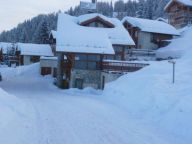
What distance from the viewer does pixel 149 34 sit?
53938 millimetres

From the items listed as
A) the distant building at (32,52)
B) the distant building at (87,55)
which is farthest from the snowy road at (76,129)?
the distant building at (32,52)

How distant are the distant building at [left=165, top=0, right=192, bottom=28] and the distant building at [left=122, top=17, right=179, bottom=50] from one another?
10.5 m

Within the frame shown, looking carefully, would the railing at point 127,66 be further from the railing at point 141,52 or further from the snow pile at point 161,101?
the railing at point 141,52

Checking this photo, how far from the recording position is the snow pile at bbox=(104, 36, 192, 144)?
45.8ft

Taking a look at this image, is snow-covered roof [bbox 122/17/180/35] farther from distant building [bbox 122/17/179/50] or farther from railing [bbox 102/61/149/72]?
railing [bbox 102/61/149/72]

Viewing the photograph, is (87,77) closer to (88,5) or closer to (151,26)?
(88,5)

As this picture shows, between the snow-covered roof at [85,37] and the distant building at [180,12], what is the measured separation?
1958 cm

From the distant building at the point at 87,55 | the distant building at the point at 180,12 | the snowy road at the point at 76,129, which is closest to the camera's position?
the snowy road at the point at 76,129

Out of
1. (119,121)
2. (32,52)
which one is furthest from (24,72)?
(119,121)

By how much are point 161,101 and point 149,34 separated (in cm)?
3658

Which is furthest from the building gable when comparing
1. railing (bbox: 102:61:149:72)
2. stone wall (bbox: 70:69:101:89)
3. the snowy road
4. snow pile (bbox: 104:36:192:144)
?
the snowy road

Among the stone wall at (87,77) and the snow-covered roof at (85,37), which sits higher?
the snow-covered roof at (85,37)

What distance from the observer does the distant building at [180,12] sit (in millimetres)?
63719

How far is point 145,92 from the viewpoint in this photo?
2259 centimetres
